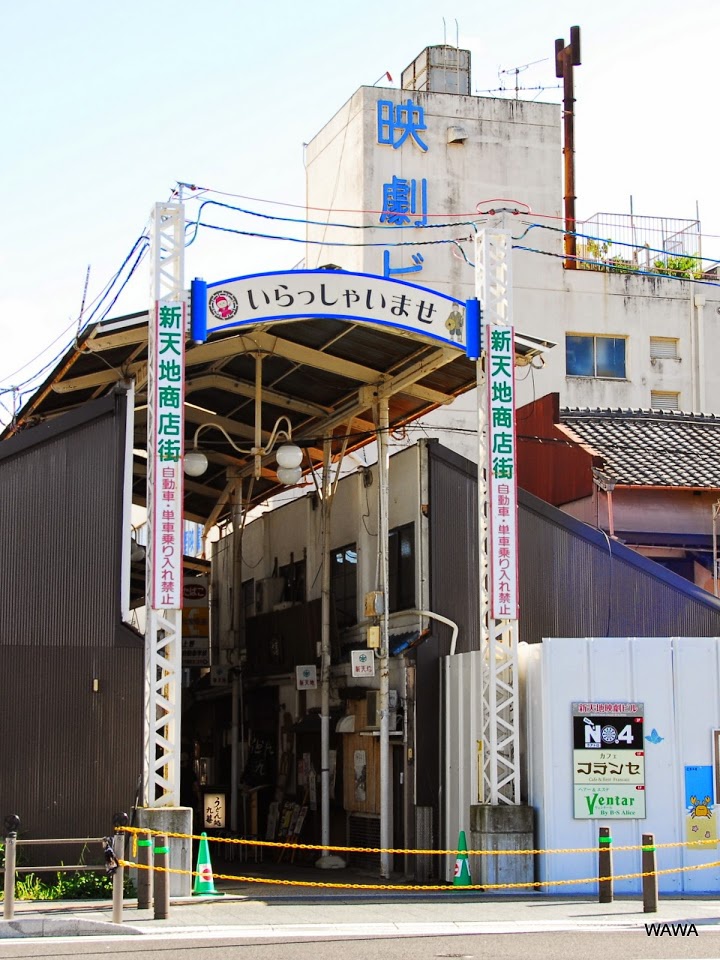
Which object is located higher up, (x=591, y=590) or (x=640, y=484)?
(x=640, y=484)

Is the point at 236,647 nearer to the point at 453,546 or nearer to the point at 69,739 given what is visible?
the point at 453,546

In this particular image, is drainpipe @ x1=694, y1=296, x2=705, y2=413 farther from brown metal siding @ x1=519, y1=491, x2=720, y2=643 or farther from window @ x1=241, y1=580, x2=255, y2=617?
brown metal siding @ x1=519, y1=491, x2=720, y2=643

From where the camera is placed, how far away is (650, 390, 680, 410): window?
145 ft

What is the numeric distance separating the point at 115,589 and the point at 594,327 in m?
28.7

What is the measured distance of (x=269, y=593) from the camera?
29719 mm

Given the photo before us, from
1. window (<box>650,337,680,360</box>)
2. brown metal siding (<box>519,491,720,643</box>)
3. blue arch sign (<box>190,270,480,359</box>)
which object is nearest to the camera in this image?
blue arch sign (<box>190,270,480,359</box>)

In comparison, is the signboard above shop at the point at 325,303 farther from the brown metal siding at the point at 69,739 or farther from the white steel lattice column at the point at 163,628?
the brown metal siding at the point at 69,739

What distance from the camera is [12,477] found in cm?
1842

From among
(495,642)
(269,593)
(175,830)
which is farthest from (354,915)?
(269,593)

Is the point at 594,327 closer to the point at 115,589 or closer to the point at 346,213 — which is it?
the point at 346,213

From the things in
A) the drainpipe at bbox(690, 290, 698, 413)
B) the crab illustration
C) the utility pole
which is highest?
the utility pole

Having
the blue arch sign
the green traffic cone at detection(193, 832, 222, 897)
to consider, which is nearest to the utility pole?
the blue arch sign

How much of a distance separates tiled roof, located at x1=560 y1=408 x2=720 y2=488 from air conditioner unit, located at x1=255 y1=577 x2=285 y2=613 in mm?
7454

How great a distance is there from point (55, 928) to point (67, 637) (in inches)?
192
